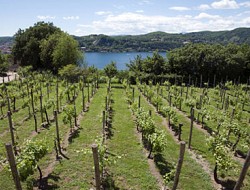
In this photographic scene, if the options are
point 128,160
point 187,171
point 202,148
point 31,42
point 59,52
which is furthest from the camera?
point 31,42

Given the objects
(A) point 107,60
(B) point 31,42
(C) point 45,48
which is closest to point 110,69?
(C) point 45,48

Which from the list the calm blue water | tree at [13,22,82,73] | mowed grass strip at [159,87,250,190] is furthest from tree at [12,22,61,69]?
mowed grass strip at [159,87,250,190]

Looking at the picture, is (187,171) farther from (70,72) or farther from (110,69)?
(70,72)

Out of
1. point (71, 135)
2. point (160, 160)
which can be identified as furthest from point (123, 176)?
point (71, 135)

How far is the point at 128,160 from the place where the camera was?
9.68 m

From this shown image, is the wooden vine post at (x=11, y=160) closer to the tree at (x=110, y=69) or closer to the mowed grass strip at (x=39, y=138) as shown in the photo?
the mowed grass strip at (x=39, y=138)

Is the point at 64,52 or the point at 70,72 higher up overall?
the point at 64,52

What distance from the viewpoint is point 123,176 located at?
332 inches

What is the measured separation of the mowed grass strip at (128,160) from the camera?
8008 millimetres

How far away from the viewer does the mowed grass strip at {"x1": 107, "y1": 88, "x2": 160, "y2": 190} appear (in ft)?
26.3

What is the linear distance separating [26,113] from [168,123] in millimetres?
10374

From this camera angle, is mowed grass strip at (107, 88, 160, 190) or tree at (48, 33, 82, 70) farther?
tree at (48, 33, 82, 70)

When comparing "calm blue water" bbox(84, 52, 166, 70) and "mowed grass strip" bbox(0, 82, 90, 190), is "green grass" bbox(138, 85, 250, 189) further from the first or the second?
"calm blue water" bbox(84, 52, 166, 70)

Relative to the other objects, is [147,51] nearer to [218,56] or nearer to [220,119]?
[218,56]
